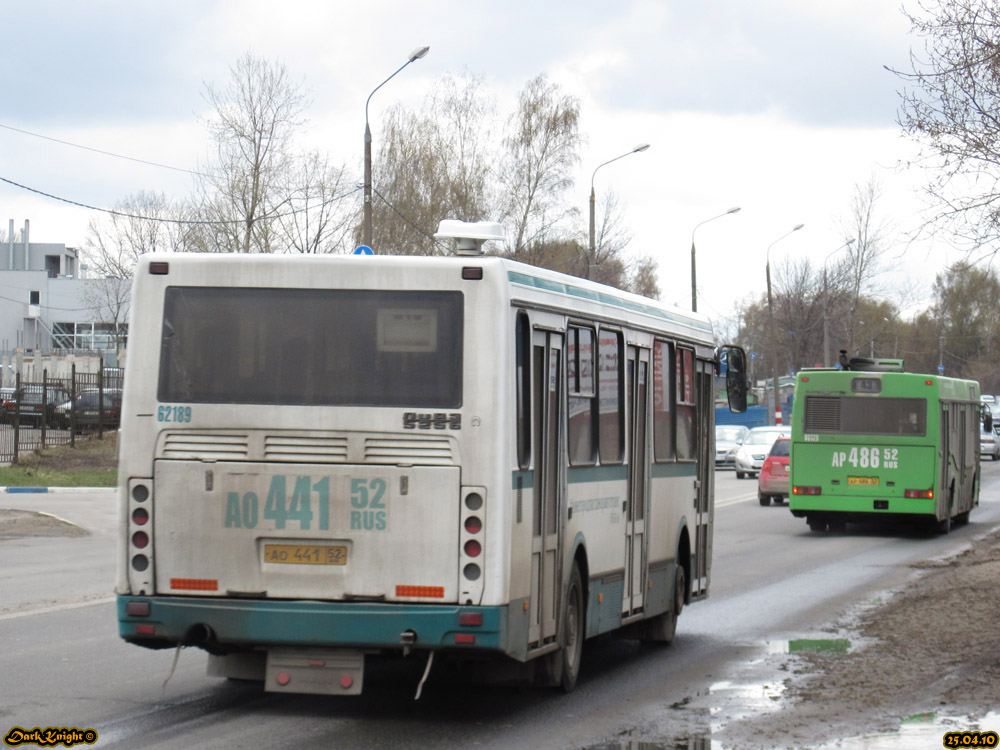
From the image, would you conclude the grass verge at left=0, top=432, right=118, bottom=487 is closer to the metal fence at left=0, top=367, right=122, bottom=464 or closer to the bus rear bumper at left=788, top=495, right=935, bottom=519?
the metal fence at left=0, top=367, right=122, bottom=464

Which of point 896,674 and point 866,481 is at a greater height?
point 866,481

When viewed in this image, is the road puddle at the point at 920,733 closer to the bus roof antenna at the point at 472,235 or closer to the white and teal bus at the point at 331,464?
the white and teal bus at the point at 331,464

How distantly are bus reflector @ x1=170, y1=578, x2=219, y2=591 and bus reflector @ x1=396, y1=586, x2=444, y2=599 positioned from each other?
1.07 metres

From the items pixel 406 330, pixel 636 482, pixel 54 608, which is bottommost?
pixel 54 608

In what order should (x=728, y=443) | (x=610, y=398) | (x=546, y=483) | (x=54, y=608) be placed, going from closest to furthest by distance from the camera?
(x=546, y=483) < (x=610, y=398) < (x=54, y=608) < (x=728, y=443)

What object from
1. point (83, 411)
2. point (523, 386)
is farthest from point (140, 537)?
point (83, 411)

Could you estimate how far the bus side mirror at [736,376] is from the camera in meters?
13.9

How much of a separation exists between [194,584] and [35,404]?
32.4m

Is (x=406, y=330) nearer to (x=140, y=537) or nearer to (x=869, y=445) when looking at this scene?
(x=140, y=537)

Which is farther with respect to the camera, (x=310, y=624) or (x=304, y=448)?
(x=304, y=448)

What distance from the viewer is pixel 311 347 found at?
27.6 feet

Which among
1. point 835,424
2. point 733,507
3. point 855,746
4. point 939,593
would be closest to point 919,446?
point 835,424

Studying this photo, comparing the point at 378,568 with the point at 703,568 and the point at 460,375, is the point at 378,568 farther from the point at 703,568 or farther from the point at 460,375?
the point at 703,568

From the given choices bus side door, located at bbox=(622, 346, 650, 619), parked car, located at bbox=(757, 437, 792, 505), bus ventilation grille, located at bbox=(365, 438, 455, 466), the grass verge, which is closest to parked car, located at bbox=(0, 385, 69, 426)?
the grass verge
